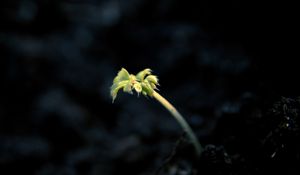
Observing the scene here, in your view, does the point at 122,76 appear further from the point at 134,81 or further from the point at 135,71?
the point at 135,71

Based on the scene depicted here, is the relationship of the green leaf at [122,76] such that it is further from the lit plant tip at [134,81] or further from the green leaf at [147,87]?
the green leaf at [147,87]

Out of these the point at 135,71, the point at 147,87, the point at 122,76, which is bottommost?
the point at 147,87

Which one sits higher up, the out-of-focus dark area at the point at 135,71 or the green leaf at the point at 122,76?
the out-of-focus dark area at the point at 135,71

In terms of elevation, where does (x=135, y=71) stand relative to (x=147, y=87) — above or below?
above

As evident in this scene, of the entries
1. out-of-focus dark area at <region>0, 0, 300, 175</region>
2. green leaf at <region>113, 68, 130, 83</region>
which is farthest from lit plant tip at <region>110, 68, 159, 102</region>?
out-of-focus dark area at <region>0, 0, 300, 175</region>

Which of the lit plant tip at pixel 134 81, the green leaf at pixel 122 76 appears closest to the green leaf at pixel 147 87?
the lit plant tip at pixel 134 81

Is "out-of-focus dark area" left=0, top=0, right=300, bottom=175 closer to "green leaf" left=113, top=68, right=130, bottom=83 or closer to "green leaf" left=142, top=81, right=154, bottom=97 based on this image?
"green leaf" left=142, top=81, right=154, bottom=97

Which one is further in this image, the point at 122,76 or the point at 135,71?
the point at 135,71

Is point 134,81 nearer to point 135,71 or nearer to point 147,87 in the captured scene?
point 147,87

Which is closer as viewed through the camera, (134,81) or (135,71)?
(134,81)

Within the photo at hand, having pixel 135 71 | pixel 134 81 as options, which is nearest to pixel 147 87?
pixel 134 81
